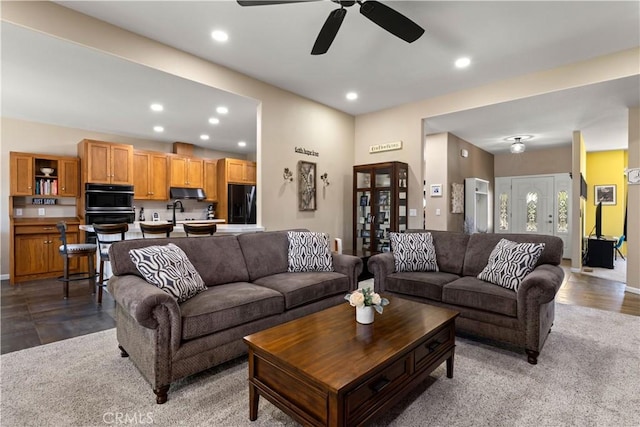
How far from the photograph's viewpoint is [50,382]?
7.04 feet

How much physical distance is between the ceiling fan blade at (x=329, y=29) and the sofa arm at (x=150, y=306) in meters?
2.42

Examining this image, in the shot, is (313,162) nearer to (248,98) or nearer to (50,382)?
(248,98)

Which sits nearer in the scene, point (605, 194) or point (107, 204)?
point (107, 204)

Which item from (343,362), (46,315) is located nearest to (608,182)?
(343,362)

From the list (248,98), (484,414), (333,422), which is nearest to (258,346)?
(333,422)

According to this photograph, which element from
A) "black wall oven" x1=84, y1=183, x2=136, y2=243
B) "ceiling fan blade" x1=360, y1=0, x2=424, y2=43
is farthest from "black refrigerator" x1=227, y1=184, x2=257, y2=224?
"ceiling fan blade" x1=360, y1=0, x2=424, y2=43

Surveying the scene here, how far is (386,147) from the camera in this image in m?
5.62

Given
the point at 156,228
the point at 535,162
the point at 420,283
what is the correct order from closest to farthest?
the point at 420,283, the point at 156,228, the point at 535,162

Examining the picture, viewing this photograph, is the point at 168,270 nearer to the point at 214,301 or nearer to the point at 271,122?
the point at 214,301

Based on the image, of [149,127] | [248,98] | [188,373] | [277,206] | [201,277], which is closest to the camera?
[188,373]

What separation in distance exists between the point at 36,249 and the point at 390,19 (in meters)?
6.38

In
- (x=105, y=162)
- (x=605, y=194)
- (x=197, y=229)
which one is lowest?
(x=197, y=229)

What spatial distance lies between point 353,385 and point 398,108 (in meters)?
5.07

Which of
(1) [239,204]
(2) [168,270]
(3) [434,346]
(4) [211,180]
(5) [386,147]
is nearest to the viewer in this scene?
(3) [434,346]
